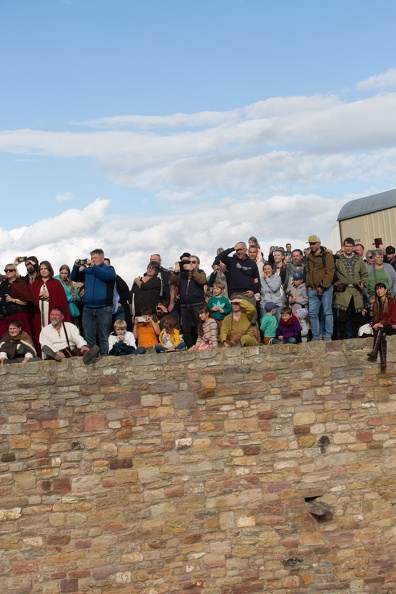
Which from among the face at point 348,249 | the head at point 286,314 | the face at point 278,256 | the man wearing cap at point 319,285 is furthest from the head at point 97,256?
the face at point 348,249

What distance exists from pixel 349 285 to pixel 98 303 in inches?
151

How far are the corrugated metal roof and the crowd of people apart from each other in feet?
25.6

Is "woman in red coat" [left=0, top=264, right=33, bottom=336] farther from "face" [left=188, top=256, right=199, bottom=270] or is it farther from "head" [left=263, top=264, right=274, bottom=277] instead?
"head" [left=263, top=264, right=274, bottom=277]

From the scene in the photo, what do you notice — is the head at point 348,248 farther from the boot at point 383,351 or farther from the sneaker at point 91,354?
the sneaker at point 91,354

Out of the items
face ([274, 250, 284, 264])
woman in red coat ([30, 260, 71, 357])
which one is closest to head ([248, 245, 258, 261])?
face ([274, 250, 284, 264])

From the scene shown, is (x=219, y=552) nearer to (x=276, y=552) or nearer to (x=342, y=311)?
(x=276, y=552)

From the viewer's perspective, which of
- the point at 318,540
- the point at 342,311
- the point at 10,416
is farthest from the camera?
the point at 342,311

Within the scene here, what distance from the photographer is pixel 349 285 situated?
13789mm

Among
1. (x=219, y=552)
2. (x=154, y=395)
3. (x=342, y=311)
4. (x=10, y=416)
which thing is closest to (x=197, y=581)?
(x=219, y=552)

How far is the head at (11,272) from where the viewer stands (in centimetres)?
1255

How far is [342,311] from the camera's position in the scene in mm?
13828

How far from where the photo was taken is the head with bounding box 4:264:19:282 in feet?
41.2

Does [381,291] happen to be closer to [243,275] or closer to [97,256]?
[243,275]

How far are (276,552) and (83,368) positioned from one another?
345 cm
